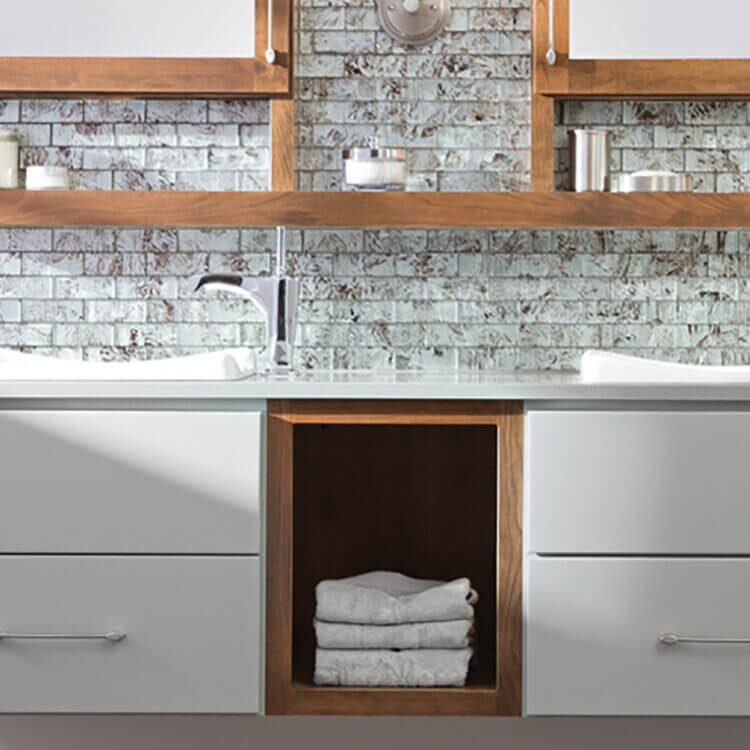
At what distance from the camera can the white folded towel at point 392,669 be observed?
1875 mm

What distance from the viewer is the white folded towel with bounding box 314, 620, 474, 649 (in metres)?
1.89

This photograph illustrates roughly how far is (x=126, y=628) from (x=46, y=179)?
3.49 ft

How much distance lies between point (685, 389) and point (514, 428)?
0.30 meters

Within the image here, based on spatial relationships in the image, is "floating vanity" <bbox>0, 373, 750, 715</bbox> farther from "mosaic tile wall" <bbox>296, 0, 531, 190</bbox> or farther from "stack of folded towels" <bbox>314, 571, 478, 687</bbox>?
"mosaic tile wall" <bbox>296, 0, 531, 190</bbox>

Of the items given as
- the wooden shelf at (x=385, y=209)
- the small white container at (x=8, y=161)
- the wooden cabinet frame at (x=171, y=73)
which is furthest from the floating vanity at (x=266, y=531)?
the wooden cabinet frame at (x=171, y=73)

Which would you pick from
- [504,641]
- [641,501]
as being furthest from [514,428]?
[504,641]

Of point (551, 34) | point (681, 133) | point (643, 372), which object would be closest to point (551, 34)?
point (551, 34)

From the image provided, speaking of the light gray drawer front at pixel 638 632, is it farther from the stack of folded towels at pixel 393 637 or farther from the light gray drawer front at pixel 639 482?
the stack of folded towels at pixel 393 637

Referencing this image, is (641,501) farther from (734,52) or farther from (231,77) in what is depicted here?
(231,77)

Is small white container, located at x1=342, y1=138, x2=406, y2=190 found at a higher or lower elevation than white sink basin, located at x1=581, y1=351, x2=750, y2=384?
higher

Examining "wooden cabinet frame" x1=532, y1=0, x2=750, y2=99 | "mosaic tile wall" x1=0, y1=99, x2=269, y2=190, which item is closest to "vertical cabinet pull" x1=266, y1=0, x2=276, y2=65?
"mosaic tile wall" x1=0, y1=99, x2=269, y2=190

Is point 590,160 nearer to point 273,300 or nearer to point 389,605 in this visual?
point 273,300

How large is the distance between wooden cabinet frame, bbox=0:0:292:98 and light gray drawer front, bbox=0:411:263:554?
A: 906mm

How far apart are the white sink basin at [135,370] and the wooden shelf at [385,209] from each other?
0.36 meters
